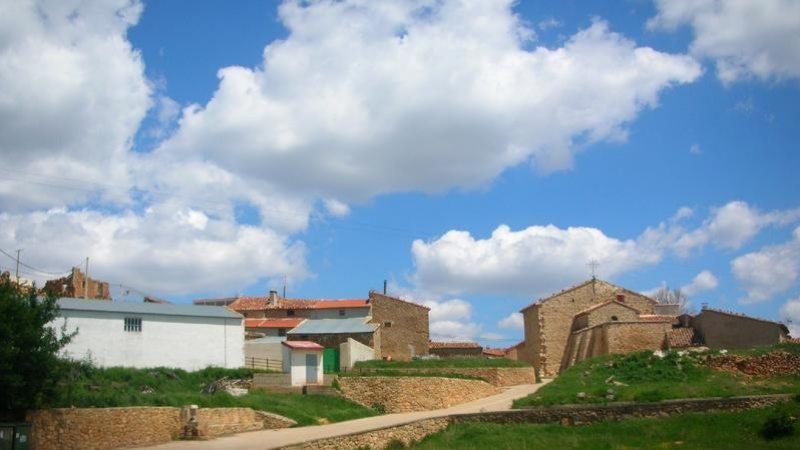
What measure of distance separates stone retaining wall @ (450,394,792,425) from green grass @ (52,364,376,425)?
9.06 meters

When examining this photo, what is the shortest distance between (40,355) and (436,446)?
13630mm

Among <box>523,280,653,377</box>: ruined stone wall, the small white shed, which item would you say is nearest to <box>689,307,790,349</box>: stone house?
<box>523,280,653,377</box>: ruined stone wall

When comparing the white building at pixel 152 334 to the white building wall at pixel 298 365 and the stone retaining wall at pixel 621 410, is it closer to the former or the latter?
the white building wall at pixel 298 365

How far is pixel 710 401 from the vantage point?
2633 cm

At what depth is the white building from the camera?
37.2m

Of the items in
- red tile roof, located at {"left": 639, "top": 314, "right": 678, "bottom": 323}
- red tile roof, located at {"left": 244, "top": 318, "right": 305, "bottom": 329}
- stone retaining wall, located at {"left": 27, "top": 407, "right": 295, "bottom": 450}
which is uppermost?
red tile roof, located at {"left": 244, "top": 318, "right": 305, "bottom": 329}

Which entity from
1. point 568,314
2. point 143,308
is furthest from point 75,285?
point 568,314

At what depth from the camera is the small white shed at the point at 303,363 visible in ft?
128

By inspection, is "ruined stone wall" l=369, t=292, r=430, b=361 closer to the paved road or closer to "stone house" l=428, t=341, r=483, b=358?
"stone house" l=428, t=341, r=483, b=358

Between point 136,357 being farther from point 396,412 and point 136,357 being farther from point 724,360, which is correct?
point 724,360

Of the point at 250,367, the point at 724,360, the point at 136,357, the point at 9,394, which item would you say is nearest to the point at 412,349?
the point at 250,367

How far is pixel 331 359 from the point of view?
45.7 m

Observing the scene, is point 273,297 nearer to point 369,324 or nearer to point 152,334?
point 369,324

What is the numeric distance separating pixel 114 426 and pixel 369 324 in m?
26.8
